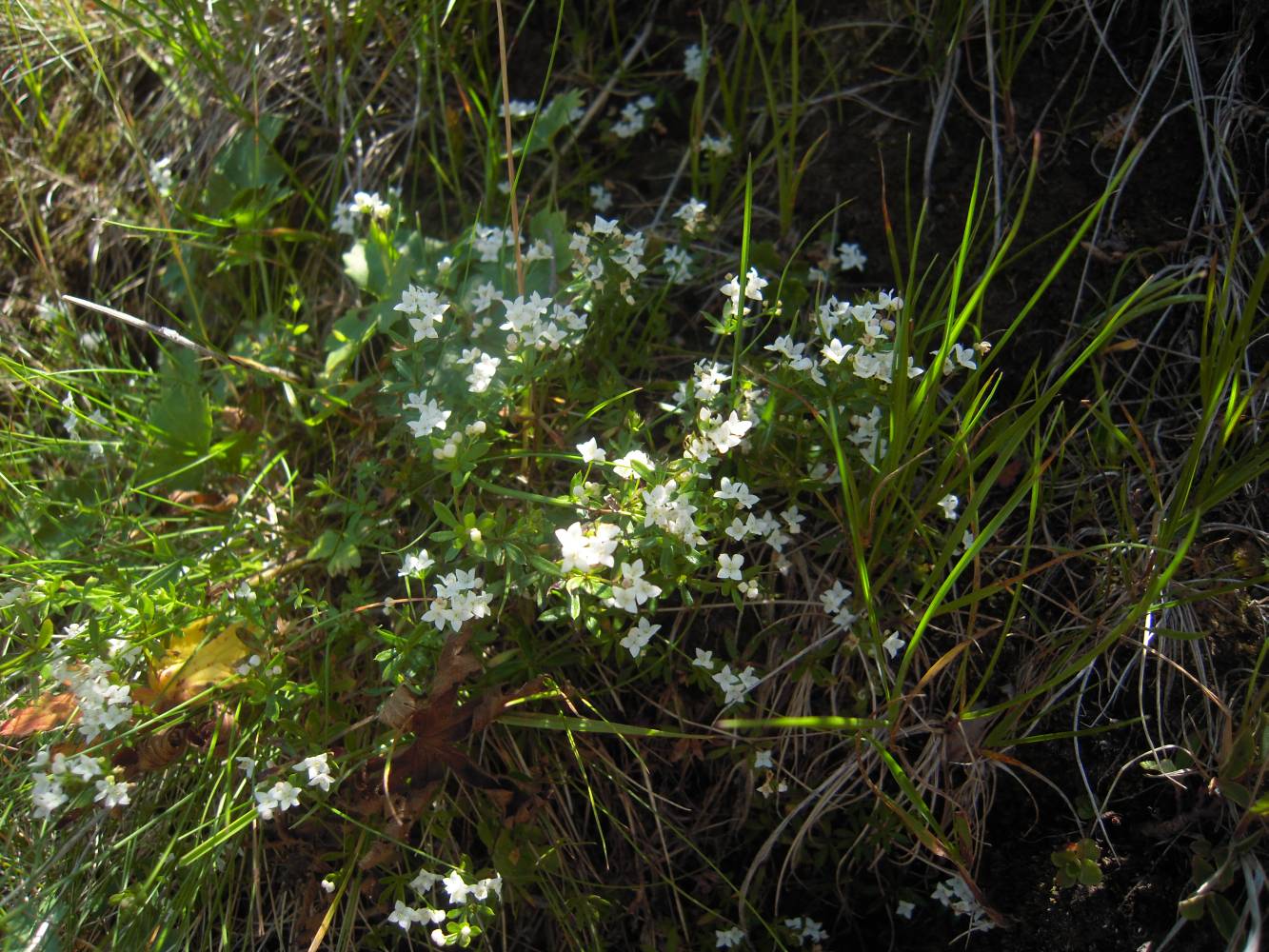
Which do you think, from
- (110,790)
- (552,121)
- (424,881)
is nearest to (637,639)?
(424,881)

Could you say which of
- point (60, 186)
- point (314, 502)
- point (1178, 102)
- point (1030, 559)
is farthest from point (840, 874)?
point (60, 186)

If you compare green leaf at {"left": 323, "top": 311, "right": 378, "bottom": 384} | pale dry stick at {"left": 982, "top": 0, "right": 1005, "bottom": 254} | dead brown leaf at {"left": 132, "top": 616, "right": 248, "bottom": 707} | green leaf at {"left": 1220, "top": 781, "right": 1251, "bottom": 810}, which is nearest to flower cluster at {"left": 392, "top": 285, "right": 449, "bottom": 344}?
green leaf at {"left": 323, "top": 311, "right": 378, "bottom": 384}

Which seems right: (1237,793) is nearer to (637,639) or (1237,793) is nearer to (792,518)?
(792,518)

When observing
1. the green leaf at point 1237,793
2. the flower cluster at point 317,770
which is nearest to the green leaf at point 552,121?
the flower cluster at point 317,770

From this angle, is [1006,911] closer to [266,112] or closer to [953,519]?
[953,519]

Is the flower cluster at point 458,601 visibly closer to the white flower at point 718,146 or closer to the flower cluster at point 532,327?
the flower cluster at point 532,327

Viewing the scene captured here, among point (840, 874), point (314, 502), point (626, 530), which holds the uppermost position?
point (626, 530)
